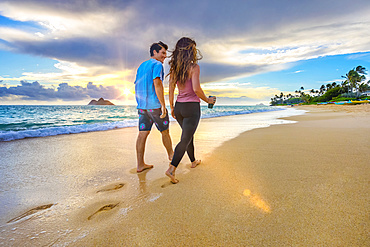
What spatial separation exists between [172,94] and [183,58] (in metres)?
0.57

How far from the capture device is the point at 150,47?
10.5 feet

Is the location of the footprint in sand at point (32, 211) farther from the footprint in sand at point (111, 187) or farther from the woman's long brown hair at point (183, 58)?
the woman's long brown hair at point (183, 58)

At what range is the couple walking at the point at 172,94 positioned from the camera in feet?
8.79

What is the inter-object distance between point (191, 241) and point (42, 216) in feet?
4.88

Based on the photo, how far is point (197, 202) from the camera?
1.92 m

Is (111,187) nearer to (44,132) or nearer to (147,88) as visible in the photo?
(147,88)

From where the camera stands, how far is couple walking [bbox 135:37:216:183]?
2.68 meters

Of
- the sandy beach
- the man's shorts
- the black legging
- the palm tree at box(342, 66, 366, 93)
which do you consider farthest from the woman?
the palm tree at box(342, 66, 366, 93)

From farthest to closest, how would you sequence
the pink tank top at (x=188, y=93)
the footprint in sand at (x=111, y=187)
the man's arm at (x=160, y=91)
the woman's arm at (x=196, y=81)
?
the man's arm at (x=160, y=91), the pink tank top at (x=188, y=93), the woman's arm at (x=196, y=81), the footprint in sand at (x=111, y=187)

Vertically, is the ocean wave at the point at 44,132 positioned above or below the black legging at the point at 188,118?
below

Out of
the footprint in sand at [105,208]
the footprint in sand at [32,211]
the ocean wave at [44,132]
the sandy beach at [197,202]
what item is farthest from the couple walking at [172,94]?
the ocean wave at [44,132]

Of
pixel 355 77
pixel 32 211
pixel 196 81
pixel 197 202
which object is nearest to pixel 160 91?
pixel 196 81

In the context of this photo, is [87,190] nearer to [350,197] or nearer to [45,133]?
[350,197]

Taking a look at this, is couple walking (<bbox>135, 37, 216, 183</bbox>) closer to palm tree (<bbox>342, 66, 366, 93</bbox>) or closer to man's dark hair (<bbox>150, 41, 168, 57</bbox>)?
man's dark hair (<bbox>150, 41, 168, 57</bbox>)
